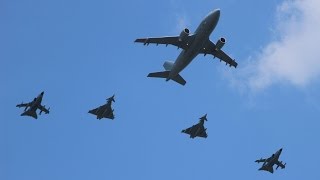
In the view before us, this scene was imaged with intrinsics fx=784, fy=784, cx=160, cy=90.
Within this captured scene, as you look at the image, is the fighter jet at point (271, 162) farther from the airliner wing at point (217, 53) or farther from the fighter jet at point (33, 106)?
the fighter jet at point (33, 106)

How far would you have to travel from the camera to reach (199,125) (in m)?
111

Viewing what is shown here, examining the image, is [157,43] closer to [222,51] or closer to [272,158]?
[222,51]

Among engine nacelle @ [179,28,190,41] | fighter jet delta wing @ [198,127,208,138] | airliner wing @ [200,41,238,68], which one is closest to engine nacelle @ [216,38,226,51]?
airliner wing @ [200,41,238,68]

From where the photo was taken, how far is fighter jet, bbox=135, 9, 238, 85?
99.7 meters

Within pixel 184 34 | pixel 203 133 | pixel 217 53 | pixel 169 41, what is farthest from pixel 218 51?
pixel 203 133

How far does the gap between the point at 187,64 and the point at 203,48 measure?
13.8ft

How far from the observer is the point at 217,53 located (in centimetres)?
10975

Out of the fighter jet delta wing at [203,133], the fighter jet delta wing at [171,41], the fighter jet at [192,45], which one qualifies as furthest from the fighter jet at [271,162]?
the fighter jet delta wing at [171,41]

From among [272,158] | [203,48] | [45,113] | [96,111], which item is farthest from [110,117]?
[272,158]

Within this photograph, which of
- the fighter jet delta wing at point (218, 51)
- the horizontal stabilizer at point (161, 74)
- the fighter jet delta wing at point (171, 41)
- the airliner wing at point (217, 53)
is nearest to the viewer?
the fighter jet delta wing at point (171, 41)

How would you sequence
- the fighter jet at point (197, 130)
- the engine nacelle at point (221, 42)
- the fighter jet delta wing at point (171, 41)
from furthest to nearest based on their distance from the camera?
the fighter jet at point (197, 130), the engine nacelle at point (221, 42), the fighter jet delta wing at point (171, 41)

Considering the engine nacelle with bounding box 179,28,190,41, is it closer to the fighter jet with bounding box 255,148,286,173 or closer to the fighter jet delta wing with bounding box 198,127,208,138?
the fighter jet delta wing with bounding box 198,127,208,138

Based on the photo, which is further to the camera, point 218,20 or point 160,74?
point 160,74

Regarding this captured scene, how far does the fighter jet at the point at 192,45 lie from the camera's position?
9969cm
